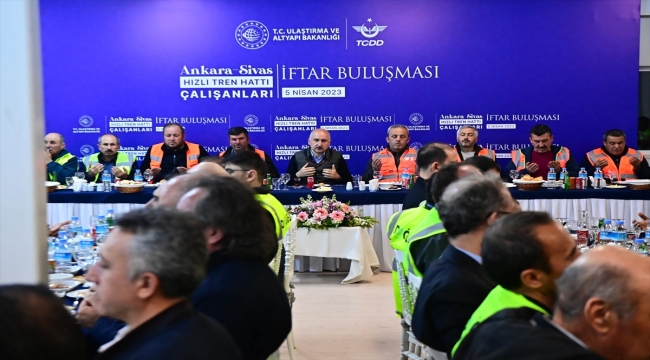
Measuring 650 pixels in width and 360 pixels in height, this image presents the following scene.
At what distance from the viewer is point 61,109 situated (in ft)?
29.2

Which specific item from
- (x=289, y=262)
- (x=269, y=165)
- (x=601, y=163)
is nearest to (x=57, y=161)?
(x=269, y=165)

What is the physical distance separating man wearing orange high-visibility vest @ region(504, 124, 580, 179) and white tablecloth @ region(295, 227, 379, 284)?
7.60 ft

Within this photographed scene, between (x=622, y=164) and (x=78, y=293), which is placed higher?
(x=622, y=164)

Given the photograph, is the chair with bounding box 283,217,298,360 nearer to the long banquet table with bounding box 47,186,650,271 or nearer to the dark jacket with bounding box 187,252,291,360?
the dark jacket with bounding box 187,252,291,360

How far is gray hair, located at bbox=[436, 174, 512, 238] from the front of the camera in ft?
7.67

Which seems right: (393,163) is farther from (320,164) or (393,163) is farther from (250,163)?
(250,163)

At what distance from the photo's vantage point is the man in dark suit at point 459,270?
7.29ft

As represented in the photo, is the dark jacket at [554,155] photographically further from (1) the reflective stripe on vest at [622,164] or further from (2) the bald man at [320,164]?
(2) the bald man at [320,164]

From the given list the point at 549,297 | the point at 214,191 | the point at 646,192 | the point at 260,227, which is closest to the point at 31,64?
the point at 214,191

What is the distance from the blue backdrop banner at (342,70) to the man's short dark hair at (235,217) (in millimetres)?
6787

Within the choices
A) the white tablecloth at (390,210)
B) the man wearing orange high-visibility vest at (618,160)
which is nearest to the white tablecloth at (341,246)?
the white tablecloth at (390,210)

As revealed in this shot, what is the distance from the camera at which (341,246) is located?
6.21 m

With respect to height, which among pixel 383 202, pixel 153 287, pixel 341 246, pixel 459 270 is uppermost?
pixel 153 287

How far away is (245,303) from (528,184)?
513 centimetres
